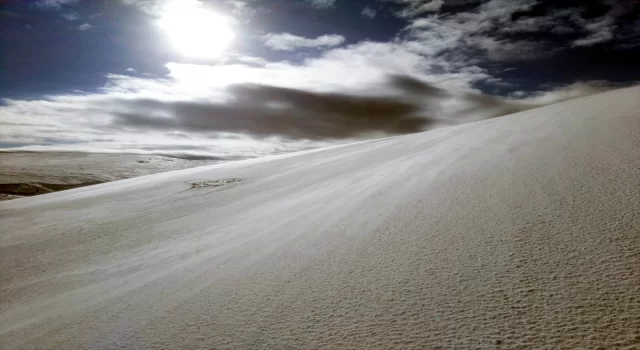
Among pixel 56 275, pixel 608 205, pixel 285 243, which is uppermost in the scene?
pixel 608 205

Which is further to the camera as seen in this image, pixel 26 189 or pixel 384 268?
pixel 26 189

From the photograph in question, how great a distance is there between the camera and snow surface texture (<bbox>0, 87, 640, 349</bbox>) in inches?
31.2

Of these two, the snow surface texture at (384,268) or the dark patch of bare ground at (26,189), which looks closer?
the snow surface texture at (384,268)

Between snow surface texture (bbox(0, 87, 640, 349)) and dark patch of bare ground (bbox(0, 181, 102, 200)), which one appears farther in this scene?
dark patch of bare ground (bbox(0, 181, 102, 200))

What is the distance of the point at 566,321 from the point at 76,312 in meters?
1.45

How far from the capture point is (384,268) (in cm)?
111

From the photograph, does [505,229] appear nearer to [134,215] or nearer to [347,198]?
[347,198]

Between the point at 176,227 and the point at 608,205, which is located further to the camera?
the point at 176,227

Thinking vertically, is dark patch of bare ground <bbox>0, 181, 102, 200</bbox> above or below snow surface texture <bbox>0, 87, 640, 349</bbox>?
below

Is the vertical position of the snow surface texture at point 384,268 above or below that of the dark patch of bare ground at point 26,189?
above

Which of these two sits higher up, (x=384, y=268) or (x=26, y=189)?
(x=384, y=268)

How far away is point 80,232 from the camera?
2598 mm

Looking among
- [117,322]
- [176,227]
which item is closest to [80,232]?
[176,227]

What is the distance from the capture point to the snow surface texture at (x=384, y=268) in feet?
2.60
